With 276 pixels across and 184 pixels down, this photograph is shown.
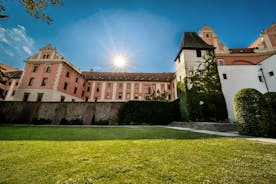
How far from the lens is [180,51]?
1573cm

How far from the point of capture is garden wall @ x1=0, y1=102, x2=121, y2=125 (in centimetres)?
1503

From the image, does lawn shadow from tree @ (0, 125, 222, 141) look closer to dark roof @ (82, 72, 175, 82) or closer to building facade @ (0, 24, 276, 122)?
building facade @ (0, 24, 276, 122)

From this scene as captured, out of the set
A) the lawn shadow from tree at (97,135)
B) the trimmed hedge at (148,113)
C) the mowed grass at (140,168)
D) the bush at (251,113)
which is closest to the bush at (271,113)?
the bush at (251,113)

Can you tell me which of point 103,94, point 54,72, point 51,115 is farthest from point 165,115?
point 54,72

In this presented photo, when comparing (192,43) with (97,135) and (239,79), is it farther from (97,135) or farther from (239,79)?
(97,135)

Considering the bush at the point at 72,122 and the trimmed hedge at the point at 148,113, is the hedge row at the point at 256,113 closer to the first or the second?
the trimmed hedge at the point at 148,113

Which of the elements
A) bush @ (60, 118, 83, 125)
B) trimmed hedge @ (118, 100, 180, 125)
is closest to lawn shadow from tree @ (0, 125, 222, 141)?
trimmed hedge @ (118, 100, 180, 125)

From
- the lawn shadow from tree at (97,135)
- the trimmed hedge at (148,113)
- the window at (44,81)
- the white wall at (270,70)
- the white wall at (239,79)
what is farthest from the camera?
the window at (44,81)

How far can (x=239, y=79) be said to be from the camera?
562 inches

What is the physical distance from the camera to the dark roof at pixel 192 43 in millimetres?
15000

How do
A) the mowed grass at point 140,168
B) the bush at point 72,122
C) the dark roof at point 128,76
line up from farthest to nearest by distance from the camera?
the dark roof at point 128,76, the bush at point 72,122, the mowed grass at point 140,168

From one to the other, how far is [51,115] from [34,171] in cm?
1681

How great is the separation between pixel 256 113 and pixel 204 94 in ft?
24.2

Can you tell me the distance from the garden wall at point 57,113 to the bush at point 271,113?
13729mm
